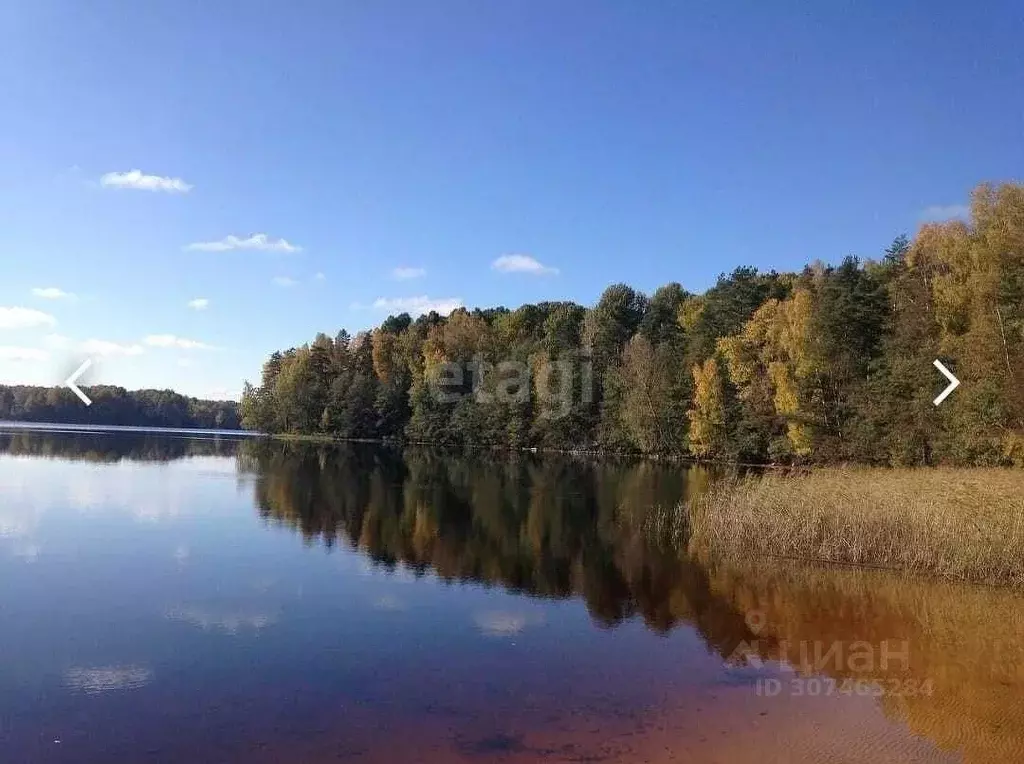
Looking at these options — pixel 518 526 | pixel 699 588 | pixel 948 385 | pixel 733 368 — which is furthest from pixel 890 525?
pixel 733 368

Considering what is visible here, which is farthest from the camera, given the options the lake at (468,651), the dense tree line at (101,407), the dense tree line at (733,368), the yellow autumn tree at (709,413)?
the dense tree line at (101,407)

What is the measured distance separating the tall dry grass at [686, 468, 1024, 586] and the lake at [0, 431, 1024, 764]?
825 mm

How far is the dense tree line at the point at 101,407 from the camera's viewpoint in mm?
128250

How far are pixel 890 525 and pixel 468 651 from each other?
10347mm

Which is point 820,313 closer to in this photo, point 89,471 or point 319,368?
point 89,471

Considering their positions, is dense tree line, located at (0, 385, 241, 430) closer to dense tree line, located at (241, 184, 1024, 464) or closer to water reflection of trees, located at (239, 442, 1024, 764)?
dense tree line, located at (241, 184, 1024, 464)

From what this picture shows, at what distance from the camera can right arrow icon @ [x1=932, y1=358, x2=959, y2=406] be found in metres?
35.4

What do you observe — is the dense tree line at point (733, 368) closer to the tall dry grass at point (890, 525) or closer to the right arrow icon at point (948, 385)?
the right arrow icon at point (948, 385)

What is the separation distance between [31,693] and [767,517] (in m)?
15.1

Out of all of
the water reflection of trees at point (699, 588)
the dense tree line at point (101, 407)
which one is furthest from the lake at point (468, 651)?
the dense tree line at point (101, 407)

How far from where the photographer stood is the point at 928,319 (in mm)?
37875

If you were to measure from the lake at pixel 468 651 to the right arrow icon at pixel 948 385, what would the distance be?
825 inches

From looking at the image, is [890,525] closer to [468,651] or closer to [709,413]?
[468,651]

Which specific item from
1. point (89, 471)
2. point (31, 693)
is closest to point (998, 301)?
point (31, 693)
